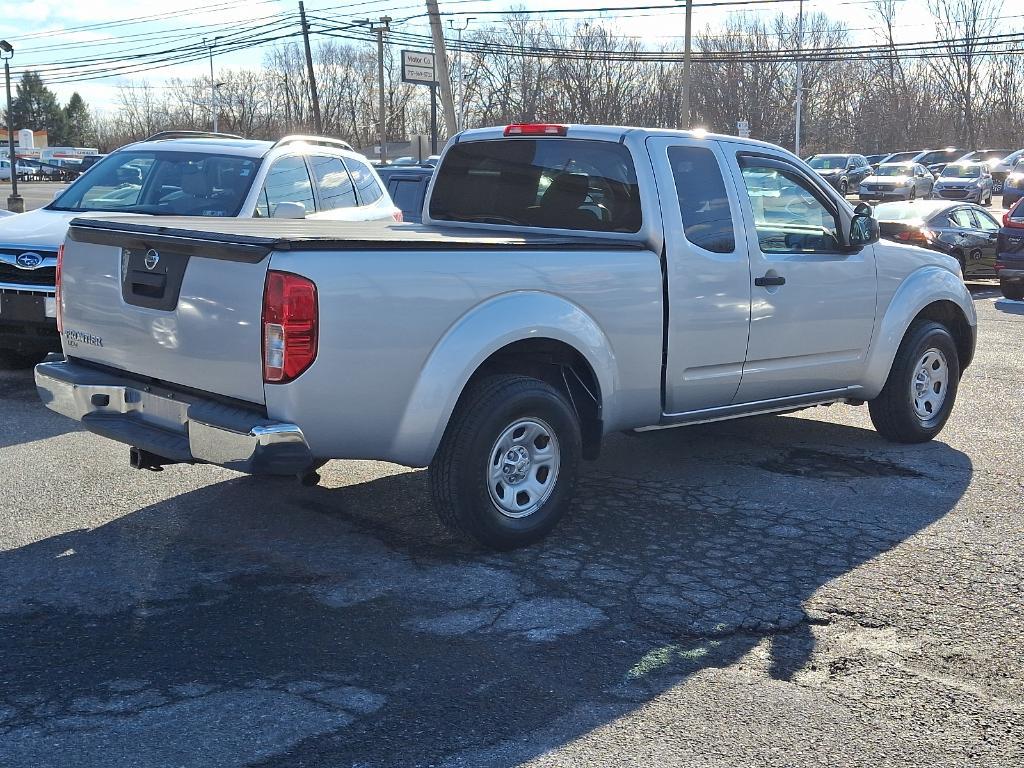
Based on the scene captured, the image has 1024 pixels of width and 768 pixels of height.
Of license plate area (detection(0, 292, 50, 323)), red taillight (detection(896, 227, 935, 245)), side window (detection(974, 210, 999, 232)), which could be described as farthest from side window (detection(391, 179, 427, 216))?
side window (detection(974, 210, 999, 232))

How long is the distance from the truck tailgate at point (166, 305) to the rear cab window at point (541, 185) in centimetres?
222

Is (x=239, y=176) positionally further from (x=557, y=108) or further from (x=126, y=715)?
(x=557, y=108)

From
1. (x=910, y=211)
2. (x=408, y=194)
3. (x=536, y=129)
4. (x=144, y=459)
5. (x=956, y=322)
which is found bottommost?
(x=144, y=459)

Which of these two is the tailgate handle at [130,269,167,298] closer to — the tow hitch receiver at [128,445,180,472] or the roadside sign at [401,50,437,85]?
the tow hitch receiver at [128,445,180,472]

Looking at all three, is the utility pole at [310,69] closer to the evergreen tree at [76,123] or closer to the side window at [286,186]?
the side window at [286,186]

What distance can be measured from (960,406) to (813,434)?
1758mm

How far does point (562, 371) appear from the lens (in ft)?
18.5

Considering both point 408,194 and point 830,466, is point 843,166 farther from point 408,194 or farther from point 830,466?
point 830,466

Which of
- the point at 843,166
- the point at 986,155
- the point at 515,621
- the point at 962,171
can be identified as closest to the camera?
the point at 515,621

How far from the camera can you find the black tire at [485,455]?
4.95 m

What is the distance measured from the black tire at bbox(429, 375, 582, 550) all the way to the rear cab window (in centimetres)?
125

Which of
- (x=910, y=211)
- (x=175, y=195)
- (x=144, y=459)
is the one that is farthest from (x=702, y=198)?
(x=910, y=211)

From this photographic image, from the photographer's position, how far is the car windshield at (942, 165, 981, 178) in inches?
1779

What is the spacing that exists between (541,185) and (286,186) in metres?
3.79
